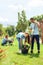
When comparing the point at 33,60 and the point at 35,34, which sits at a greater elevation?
the point at 35,34

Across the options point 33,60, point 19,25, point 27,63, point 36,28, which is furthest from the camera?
point 19,25

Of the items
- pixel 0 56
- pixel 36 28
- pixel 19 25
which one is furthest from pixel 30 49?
pixel 19 25

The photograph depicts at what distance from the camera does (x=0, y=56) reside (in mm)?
5621

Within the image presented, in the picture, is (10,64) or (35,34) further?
(35,34)

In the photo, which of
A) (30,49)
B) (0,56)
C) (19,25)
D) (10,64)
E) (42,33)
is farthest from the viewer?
(19,25)

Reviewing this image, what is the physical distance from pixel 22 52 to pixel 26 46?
12.5 inches

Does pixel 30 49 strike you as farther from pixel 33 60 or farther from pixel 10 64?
pixel 10 64

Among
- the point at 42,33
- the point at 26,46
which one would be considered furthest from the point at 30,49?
the point at 42,33

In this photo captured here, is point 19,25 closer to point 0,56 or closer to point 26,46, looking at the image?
point 26,46

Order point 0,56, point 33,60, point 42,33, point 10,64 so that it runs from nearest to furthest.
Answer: point 0,56, point 10,64, point 33,60, point 42,33

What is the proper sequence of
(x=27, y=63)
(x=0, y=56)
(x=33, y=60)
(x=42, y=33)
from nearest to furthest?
(x=0, y=56) < (x=27, y=63) < (x=33, y=60) < (x=42, y=33)

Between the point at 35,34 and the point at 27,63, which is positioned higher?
the point at 35,34

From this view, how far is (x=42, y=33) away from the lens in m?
22.7

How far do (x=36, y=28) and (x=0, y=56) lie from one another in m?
4.89
